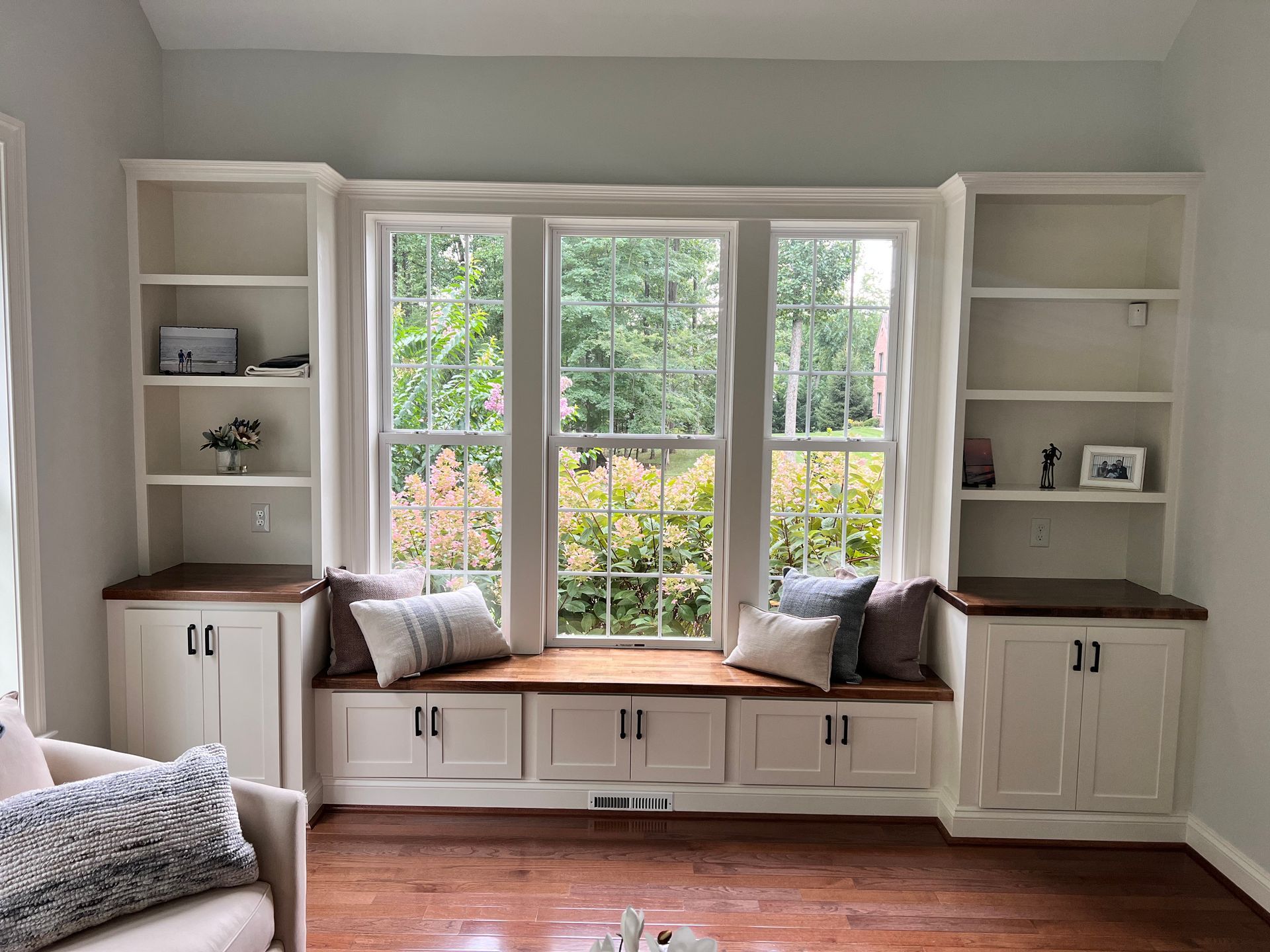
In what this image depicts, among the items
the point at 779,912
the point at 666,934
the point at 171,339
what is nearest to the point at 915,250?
the point at 779,912

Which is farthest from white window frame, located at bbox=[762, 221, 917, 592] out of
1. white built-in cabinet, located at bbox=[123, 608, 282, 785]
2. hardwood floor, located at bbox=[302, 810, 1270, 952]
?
white built-in cabinet, located at bbox=[123, 608, 282, 785]

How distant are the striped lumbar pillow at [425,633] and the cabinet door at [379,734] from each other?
0.41 ft

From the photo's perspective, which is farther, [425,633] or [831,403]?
[831,403]

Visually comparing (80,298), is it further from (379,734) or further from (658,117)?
(658,117)

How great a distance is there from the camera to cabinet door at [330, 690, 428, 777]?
3248 mm

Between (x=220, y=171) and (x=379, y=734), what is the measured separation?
89.3 inches

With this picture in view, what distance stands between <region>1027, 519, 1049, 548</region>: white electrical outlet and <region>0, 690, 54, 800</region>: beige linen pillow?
3535 mm

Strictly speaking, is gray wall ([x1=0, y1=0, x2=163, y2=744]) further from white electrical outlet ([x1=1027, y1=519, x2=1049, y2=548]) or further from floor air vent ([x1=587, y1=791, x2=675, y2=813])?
white electrical outlet ([x1=1027, y1=519, x2=1049, y2=548])

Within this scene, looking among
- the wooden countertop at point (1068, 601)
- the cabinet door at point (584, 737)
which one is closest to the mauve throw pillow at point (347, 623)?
the cabinet door at point (584, 737)

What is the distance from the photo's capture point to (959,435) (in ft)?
10.6

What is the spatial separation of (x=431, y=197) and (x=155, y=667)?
2141mm

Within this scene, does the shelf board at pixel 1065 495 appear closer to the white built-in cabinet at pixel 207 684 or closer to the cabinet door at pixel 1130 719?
the cabinet door at pixel 1130 719

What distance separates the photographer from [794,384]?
→ 356 cm

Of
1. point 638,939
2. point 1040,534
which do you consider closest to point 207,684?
point 638,939
